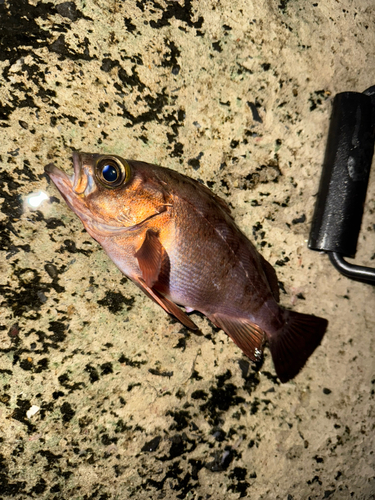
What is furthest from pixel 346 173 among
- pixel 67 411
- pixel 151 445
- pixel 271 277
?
pixel 67 411

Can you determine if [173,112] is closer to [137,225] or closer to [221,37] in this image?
[221,37]

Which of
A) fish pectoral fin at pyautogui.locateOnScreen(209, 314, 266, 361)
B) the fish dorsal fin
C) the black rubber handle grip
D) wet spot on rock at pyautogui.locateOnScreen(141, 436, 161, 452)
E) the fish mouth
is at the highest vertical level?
the black rubber handle grip

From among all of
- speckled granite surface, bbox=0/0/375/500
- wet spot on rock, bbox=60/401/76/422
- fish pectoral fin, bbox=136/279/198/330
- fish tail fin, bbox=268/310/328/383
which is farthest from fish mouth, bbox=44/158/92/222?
fish tail fin, bbox=268/310/328/383

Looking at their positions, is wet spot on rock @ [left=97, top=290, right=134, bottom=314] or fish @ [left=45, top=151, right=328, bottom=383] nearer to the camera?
fish @ [left=45, top=151, right=328, bottom=383]

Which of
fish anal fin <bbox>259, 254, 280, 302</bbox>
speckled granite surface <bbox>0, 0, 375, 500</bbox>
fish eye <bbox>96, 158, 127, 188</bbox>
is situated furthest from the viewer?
fish anal fin <bbox>259, 254, 280, 302</bbox>

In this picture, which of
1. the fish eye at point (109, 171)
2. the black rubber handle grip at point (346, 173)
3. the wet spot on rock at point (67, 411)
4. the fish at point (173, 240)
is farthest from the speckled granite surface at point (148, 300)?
the fish eye at point (109, 171)

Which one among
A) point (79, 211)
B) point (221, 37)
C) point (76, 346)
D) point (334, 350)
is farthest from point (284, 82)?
point (76, 346)

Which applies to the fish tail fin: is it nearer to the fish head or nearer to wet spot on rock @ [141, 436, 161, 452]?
wet spot on rock @ [141, 436, 161, 452]
